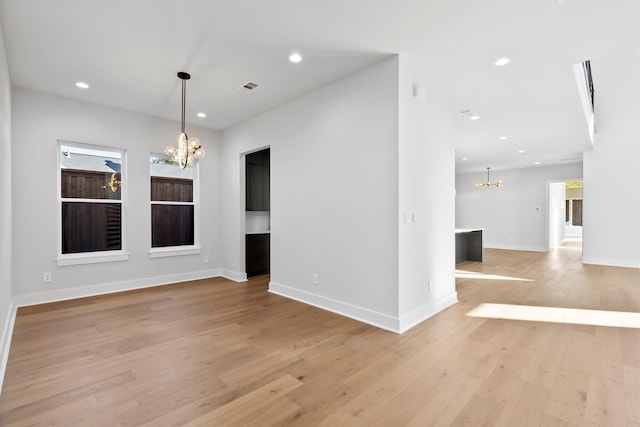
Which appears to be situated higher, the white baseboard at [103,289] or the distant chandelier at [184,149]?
the distant chandelier at [184,149]

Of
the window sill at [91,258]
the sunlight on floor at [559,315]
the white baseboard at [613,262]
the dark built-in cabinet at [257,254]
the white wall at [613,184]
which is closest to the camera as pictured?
the sunlight on floor at [559,315]

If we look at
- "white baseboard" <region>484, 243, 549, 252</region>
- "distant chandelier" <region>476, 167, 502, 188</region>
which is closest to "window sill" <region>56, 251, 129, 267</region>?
"distant chandelier" <region>476, 167, 502, 188</region>

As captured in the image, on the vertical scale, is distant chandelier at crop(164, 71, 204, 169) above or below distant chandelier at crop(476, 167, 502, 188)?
below

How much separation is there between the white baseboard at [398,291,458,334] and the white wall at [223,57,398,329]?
0.46ft

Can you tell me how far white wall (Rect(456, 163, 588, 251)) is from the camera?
9.45 meters

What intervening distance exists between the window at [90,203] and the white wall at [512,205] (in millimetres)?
11027

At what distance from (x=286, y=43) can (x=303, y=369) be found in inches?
115

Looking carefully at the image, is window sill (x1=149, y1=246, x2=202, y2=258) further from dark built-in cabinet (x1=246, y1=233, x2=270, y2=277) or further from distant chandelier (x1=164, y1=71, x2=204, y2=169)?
distant chandelier (x1=164, y1=71, x2=204, y2=169)

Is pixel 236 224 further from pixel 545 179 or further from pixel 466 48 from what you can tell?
pixel 545 179

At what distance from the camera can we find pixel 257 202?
5.85 meters

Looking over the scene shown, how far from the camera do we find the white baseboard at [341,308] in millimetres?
3053

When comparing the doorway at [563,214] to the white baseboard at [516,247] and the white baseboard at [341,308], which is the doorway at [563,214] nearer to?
the white baseboard at [516,247]

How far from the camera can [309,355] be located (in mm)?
2518

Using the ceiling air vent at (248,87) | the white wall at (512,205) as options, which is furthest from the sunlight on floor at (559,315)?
the white wall at (512,205)
